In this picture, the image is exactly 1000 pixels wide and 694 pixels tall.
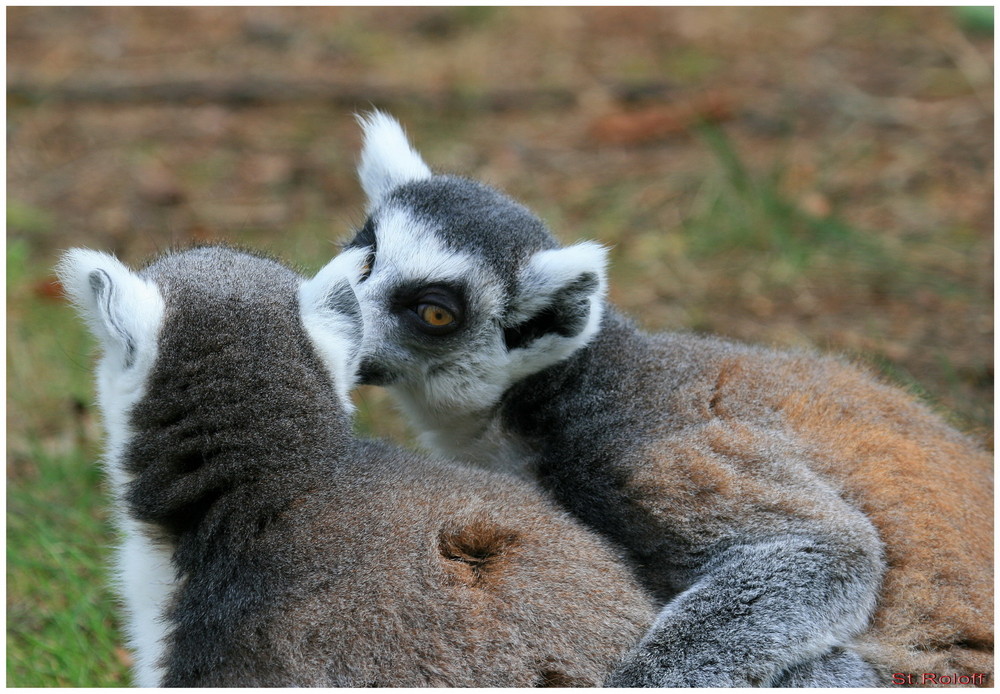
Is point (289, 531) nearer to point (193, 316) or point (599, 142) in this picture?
point (193, 316)

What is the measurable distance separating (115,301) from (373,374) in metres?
1.39

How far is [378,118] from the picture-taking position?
531 cm

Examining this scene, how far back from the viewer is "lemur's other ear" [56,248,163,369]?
3.29 m

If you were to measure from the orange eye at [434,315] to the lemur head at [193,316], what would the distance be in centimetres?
77

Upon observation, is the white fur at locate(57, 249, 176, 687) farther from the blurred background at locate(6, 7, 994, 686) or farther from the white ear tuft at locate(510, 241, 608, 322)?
the white ear tuft at locate(510, 241, 608, 322)

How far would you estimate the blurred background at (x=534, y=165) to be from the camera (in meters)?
6.45

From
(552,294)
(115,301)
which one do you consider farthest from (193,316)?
(552,294)

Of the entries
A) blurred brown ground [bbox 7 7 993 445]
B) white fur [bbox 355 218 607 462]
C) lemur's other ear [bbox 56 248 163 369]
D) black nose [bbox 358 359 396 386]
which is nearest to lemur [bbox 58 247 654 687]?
lemur's other ear [bbox 56 248 163 369]

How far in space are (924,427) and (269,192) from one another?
6353mm

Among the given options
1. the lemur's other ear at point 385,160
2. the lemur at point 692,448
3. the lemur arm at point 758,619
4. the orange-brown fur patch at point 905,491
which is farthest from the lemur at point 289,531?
the lemur's other ear at point 385,160

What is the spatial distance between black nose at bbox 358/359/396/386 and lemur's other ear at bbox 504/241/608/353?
0.55 m

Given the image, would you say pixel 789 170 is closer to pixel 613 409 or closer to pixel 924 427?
pixel 924 427

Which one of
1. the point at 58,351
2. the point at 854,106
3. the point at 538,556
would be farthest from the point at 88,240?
the point at 854,106

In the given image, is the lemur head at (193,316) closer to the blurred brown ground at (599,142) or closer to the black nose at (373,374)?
the black nose at (373,374)
